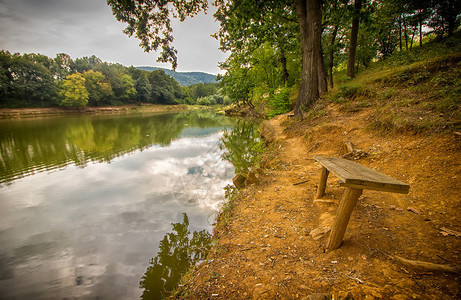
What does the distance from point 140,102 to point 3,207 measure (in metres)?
69.1

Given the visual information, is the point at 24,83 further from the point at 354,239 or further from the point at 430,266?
the point at 430,266

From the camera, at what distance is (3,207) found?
17.5 ft

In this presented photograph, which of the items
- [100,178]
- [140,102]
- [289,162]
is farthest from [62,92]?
[289,162]

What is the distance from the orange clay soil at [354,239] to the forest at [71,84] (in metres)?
57.5

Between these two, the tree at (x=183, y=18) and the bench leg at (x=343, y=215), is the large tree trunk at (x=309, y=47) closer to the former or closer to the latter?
the tree at (x=183, y=18)

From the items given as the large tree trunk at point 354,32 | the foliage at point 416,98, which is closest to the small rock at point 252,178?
the foliage at point 416,98

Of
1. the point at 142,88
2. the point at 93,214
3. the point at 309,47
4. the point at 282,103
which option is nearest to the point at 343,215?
the point at 93,214

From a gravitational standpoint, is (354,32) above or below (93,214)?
above

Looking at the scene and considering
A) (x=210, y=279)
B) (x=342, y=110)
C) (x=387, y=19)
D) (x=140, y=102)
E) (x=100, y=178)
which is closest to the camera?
(x=210, y=279)

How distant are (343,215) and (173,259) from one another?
323 cm

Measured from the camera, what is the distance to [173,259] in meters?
3.65

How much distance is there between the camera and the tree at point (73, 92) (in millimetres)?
43906

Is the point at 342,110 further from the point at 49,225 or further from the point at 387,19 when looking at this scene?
the point at 387,19

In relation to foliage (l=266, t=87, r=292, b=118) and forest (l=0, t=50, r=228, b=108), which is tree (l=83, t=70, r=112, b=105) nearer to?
forest (l=0, t=50, r=228, b=108)
